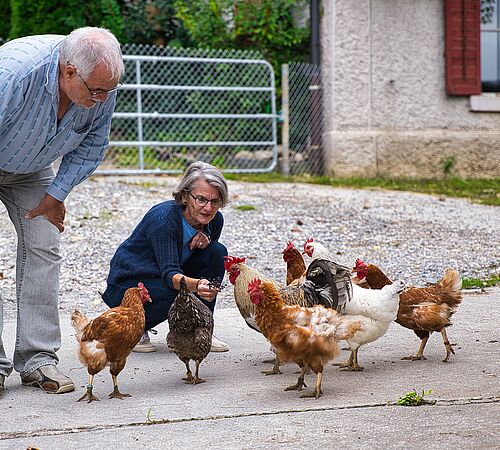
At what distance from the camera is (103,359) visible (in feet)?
15.0

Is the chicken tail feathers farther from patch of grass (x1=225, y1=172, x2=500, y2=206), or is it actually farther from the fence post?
the fence post

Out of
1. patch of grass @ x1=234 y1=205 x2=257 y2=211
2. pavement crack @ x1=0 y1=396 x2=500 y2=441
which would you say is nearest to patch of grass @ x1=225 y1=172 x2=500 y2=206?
patch of grass @ x1=234 y1=205 x2=257 y2=211

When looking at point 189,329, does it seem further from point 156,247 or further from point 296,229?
point 296,229

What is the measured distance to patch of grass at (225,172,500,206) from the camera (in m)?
13.9

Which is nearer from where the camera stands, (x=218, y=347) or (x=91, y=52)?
(x=91, y=52)

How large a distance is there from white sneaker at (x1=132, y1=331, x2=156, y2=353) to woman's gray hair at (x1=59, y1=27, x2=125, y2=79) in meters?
2.20

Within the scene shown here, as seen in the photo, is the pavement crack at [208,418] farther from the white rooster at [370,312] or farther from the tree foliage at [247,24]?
the tree foliage at [247,24]

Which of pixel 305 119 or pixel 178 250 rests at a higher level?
pixel 305 119

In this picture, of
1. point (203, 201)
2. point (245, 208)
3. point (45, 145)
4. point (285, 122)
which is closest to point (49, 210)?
point (45, 145)

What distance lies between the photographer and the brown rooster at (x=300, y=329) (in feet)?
14.9

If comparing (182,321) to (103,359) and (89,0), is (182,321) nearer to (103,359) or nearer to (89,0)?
(103,359)

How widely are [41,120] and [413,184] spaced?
1116cm

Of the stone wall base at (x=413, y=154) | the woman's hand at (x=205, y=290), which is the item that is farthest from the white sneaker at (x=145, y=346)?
the stone wall base at (x=413, y=154)

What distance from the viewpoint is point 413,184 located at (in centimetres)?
1484
